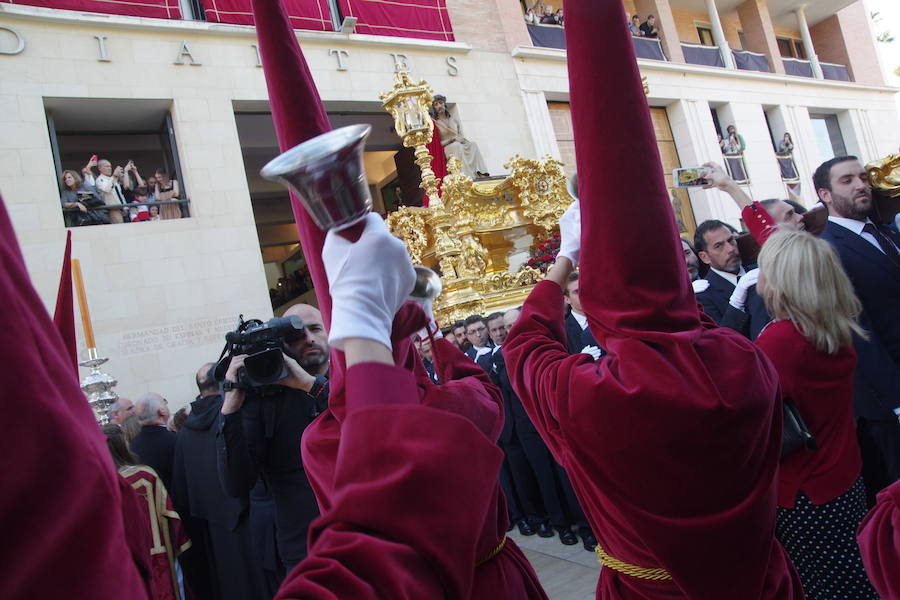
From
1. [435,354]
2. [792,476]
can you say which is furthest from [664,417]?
[792,476]

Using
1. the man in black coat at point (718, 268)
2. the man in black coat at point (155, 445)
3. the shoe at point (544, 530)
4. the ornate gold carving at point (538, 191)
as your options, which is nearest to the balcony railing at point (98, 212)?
the ornate gold carving at point (538, 191)

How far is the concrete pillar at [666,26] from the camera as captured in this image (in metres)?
17.0

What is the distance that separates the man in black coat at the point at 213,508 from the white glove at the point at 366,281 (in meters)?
2.87

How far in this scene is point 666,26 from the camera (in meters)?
17.2

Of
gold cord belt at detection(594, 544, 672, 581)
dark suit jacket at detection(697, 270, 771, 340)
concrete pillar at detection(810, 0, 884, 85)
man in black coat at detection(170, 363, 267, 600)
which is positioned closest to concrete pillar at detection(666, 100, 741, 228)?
concrete pillar at detection(810, 0, 884, 85)

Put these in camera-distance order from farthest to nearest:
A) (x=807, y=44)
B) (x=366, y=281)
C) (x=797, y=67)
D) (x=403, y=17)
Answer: (x=807, y=44)
(x=797, y=67)
(x=403, y=17)
(x=366, y=281)

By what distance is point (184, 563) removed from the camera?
429 centimetres

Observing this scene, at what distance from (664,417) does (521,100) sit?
13.7m

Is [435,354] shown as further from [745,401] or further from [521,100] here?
[521,100]

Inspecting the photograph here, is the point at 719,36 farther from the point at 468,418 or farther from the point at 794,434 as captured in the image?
the point at 468,418

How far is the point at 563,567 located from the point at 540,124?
11.4m

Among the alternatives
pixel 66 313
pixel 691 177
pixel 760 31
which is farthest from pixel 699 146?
pixel 66 313

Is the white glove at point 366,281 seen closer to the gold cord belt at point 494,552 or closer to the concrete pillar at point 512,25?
the gold cord belt at point 494,552

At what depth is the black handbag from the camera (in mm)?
2234
